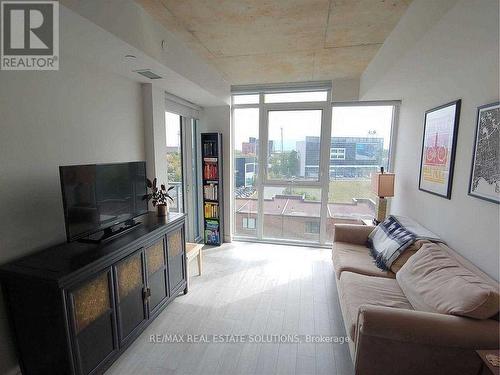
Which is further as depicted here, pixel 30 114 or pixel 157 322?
pixel 157 322

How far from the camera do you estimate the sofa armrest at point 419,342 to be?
4.40ft

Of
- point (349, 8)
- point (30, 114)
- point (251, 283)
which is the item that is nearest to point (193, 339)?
point (251, 283)

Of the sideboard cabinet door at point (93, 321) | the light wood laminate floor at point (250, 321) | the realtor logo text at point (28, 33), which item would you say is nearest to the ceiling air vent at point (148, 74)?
the realtor logo text at point (28, 33)

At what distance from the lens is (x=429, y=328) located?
4.51 ft

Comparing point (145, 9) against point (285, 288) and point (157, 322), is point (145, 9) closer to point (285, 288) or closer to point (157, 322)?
point (157, 322)

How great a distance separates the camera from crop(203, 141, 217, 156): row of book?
393 cm

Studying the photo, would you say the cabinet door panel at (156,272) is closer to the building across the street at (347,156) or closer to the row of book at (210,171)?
the row of book at (210,171)

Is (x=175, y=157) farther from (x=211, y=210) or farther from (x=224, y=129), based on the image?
(x=211, y=210)

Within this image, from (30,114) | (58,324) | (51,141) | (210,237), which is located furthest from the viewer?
(210,237)

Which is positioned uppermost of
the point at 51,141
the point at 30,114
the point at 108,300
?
Result: the point at 30,114

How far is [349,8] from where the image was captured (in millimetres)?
1932

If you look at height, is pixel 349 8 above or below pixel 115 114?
above

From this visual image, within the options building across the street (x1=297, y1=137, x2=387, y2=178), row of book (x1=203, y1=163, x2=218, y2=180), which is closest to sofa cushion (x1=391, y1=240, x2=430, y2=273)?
building across the street (x1=297, y1=137, x2=387, y2=178)

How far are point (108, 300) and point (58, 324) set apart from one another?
0.32m
